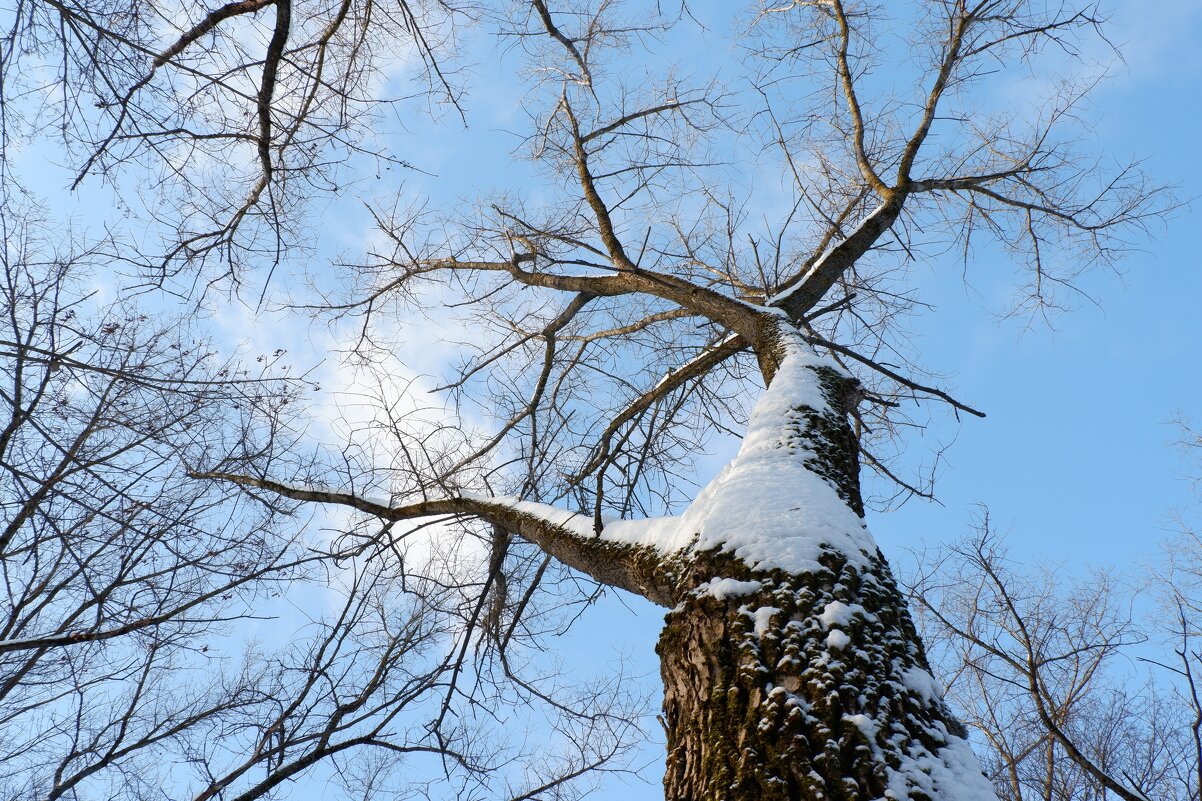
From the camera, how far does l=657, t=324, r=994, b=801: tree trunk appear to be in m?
1.47

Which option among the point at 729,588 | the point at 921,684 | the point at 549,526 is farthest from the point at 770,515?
the point at 549,526

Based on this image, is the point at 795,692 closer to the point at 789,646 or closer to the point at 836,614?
the point at 789,646

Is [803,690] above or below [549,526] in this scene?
below

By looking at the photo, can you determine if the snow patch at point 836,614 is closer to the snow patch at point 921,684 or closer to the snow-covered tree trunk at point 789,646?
the snow-covered tree trunk at point 789,646

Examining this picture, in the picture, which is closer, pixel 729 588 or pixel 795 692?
pixel 795 692

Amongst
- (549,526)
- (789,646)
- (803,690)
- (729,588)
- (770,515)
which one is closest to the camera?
(803,690)

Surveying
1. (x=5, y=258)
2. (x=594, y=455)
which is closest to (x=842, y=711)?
(x=594, y=455)

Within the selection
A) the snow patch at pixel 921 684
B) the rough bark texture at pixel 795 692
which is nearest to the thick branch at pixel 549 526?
the rough bark texture at pixel 795 692

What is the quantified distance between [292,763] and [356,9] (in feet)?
12.3

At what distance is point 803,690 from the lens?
1.65 meters

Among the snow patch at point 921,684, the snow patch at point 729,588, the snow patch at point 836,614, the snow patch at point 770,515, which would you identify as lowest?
the snow patch at point 921,684

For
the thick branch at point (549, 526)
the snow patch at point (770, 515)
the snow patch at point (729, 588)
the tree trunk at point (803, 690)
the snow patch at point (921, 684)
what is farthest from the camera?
the thick branch at point (549, 526)

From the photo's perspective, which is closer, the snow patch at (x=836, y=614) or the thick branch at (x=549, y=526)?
the snow patch at (x=836, y=614)

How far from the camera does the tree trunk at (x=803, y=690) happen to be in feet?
4.82
